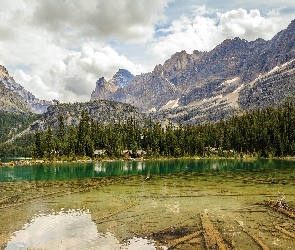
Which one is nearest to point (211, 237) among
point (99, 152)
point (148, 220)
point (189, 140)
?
point (148, 220)

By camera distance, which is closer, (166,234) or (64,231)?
(166,234)

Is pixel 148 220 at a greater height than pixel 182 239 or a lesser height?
greater

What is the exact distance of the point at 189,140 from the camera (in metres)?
175

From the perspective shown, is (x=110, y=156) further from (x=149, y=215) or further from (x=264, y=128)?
(x=149, y=215)

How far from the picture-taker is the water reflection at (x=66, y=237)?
23938 mm

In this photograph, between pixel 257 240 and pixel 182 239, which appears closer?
pixel 257 240

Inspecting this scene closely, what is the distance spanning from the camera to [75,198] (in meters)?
44.9

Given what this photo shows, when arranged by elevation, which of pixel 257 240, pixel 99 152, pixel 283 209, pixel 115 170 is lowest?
pixel 257 240

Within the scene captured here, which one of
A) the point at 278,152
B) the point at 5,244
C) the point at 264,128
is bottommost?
the point at 5,244

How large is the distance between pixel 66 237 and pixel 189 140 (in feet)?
498

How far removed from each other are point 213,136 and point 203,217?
162m

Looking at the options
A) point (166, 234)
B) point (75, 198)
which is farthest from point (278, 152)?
point (166, 234)

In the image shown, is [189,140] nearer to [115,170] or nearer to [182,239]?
[115,170]

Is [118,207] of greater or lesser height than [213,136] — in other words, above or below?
below
